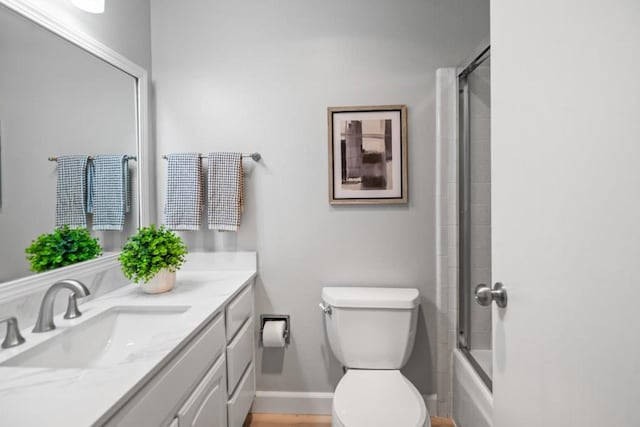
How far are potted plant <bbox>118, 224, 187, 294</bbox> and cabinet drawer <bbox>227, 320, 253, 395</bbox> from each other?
397 mm

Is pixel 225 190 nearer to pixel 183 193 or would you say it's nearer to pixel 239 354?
pixel 183 193

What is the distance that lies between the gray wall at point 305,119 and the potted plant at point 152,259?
42cm

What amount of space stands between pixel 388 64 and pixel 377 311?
4.26 feet

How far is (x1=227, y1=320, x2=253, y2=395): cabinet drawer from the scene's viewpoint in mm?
1476

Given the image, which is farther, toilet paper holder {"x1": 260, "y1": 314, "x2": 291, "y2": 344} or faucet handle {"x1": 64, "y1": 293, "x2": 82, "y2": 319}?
toilet paper holder {"x1": 260, "y1": 314, "x2": 291, "y2": 344}

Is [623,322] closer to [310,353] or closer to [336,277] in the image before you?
[336,277]

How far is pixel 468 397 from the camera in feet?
5.22

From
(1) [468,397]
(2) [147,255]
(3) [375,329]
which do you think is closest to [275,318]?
(3) [375,329]

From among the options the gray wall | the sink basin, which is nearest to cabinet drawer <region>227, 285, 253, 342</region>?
the gray wall

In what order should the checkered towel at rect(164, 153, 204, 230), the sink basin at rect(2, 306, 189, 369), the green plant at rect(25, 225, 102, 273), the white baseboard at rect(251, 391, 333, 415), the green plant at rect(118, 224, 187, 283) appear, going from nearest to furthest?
the sink basin at rect(2, 306, 189, 369), the green plant at rect(25, 225, 102, 273), the green plant at rect(118, 224, 187, 283), the checkered towel at rect(164, 153, 204, 230), the white baseboard at rect(251, 391, 333, 415)

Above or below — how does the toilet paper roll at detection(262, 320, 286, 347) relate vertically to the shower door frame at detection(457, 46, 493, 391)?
below

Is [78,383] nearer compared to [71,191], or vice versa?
[78,383]

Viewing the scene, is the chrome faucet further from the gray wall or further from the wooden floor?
the wooden floor

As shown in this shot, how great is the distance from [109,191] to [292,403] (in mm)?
1481
